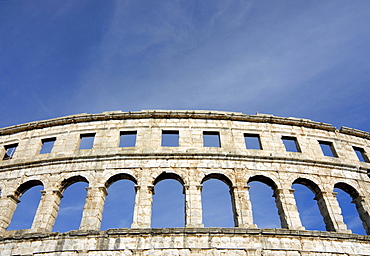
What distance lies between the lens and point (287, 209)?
41.7ft

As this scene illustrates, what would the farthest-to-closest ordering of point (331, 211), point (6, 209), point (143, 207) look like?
point (6, 209) → point (331, 211) → point (143, 207)

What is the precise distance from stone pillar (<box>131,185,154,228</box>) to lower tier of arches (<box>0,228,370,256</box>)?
62 centimetres

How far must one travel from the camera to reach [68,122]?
1634 centimetres

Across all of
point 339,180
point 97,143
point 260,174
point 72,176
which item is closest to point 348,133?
point 339,180

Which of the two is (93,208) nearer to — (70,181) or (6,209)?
(70,181)

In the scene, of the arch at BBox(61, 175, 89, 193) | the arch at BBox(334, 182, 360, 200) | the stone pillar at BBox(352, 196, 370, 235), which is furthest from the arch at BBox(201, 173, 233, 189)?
the stone pillar at BBox(352, 196, 370, 235)

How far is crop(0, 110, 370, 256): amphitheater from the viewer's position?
11.3 meters

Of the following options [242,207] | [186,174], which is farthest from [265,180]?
[186,174]

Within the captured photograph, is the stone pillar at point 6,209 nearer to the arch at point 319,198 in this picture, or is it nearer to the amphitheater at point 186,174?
the amphitheater at point 186,174

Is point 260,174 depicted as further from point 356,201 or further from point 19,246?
point 19,246

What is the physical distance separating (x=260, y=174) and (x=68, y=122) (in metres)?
10.9

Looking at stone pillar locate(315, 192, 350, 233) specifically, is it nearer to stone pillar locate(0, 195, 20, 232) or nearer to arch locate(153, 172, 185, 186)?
arch locate(153, 172, 185, 186)

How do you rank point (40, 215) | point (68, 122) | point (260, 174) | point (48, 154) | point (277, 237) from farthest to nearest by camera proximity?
point (68, 122), point (48, 154), point (260, 174), point (40, 215), point (277, 237)

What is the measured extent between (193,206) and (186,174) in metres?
1.61
